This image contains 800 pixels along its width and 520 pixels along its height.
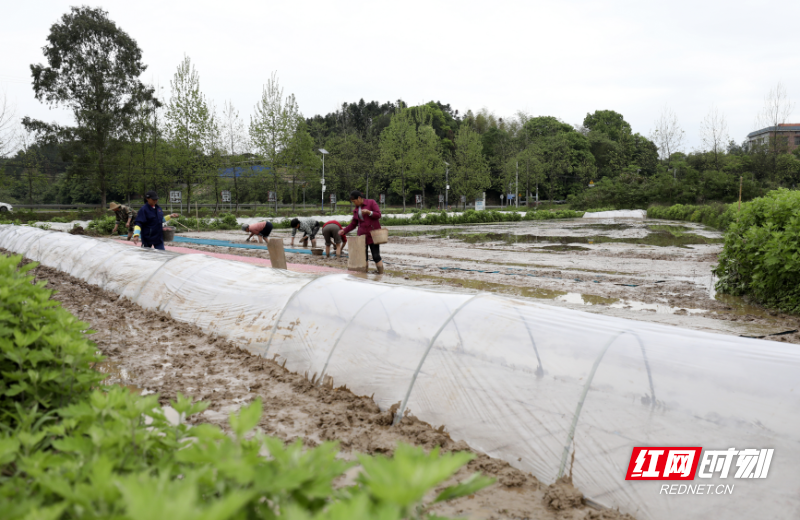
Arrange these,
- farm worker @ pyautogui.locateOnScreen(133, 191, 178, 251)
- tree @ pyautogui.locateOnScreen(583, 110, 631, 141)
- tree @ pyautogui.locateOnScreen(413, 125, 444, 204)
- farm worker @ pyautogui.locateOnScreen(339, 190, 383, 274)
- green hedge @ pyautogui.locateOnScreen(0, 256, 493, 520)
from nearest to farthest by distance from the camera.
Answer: green hedge @ pyautogui.locateOnScreen(0, 256, 493, 520) → farm worker @ pyautogui.locateOnScreen(133, 191, 178, 251) → farm worker @ pyautogui.locateOnScreen(339, 190, 383, 274) → tree @ pyautogui.locateOnScreen(413, 125, 444, 204) → tree @ pyautogui.locateOnScreen(583, 110, 631, 141)

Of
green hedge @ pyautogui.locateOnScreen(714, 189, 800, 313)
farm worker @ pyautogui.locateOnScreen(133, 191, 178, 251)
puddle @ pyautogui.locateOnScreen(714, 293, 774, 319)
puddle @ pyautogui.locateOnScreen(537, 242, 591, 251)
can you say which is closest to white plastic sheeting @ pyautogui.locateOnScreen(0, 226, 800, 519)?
green hedge @ pyautogui.locateOnScreen(714, 189, 800, 313)

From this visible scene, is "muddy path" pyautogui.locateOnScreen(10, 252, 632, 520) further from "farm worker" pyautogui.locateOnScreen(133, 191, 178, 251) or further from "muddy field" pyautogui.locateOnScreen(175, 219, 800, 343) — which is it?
"muddy field" pyautogui.locateOnScreen(175, 219, 800, 343)

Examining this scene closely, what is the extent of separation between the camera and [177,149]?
3241 cm

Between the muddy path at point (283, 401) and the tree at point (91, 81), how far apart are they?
118ft

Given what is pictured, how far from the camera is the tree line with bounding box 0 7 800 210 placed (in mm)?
35062

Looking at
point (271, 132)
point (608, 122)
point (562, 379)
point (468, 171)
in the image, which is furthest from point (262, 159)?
point (608, 122)

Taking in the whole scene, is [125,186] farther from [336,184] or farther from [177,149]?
[336,184]

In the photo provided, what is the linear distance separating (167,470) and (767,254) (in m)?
8.80

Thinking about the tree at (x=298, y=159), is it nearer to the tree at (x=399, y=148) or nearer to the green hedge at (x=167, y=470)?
the tree at (x=399, y=148)

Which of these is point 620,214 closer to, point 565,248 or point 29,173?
point 565,248

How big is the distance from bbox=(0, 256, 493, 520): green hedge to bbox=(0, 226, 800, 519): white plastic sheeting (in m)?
2.06

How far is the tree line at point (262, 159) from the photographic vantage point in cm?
3506

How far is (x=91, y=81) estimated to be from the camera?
38.5 m

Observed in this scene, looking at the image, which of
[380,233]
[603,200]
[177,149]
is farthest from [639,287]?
[603,200]
